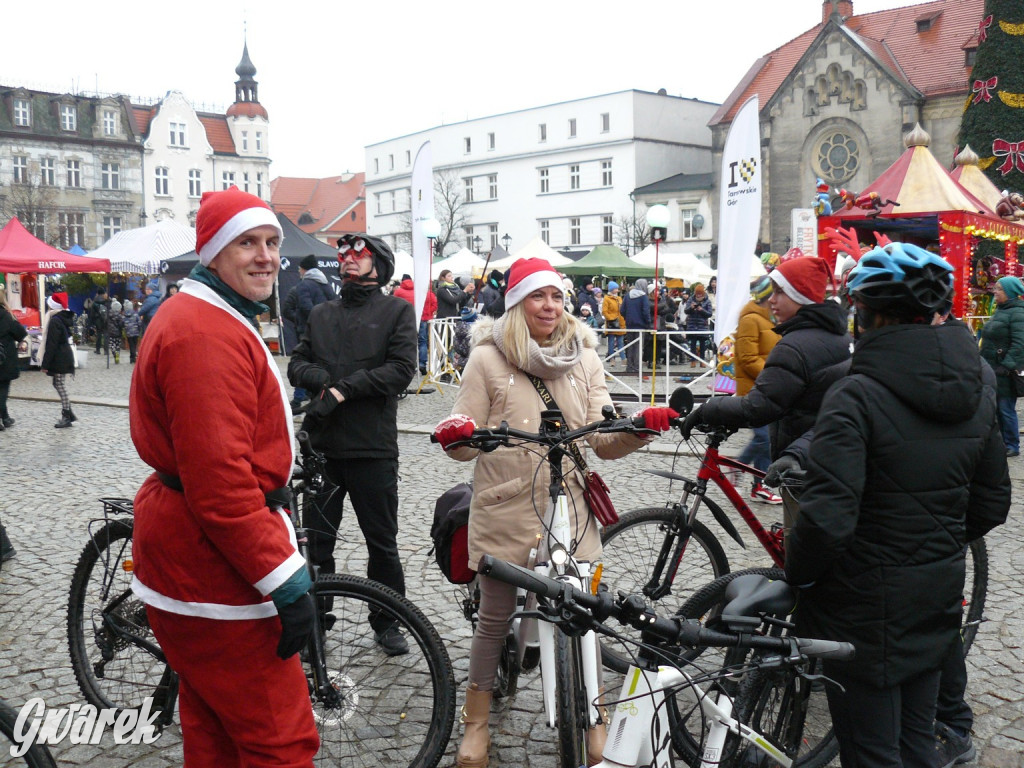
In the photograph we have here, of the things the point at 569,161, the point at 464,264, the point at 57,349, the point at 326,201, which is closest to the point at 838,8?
the point at 569,161

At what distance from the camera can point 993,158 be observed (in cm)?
2038

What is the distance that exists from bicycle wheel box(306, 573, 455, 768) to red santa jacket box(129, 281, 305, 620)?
0.87m

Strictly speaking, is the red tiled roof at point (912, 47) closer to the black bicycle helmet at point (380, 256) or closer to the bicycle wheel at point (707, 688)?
the black bicycle helmet at point (380, 256)

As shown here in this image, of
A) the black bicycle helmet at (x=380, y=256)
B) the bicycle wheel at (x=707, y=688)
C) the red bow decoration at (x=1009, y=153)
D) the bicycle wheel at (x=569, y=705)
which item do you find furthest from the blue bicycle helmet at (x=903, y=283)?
the red bow decoration at (x=1009, y=153)

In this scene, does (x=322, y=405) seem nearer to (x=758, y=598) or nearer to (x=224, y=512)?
(x=224, y=512)

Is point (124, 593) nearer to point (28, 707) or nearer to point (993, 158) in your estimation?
point (28, 707)

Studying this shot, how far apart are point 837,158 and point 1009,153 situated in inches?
1211

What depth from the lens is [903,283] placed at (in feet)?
8.44

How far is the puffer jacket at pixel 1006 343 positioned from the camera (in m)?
9.46

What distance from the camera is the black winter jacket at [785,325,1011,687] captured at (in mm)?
2529

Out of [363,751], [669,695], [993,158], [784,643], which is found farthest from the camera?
[993,158]

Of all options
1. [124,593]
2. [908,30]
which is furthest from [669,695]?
[908,30]

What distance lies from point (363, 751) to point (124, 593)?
1.23 meters

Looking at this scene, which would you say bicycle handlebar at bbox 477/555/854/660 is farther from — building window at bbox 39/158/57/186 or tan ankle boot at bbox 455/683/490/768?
building window at bbox 39/158/57/186
